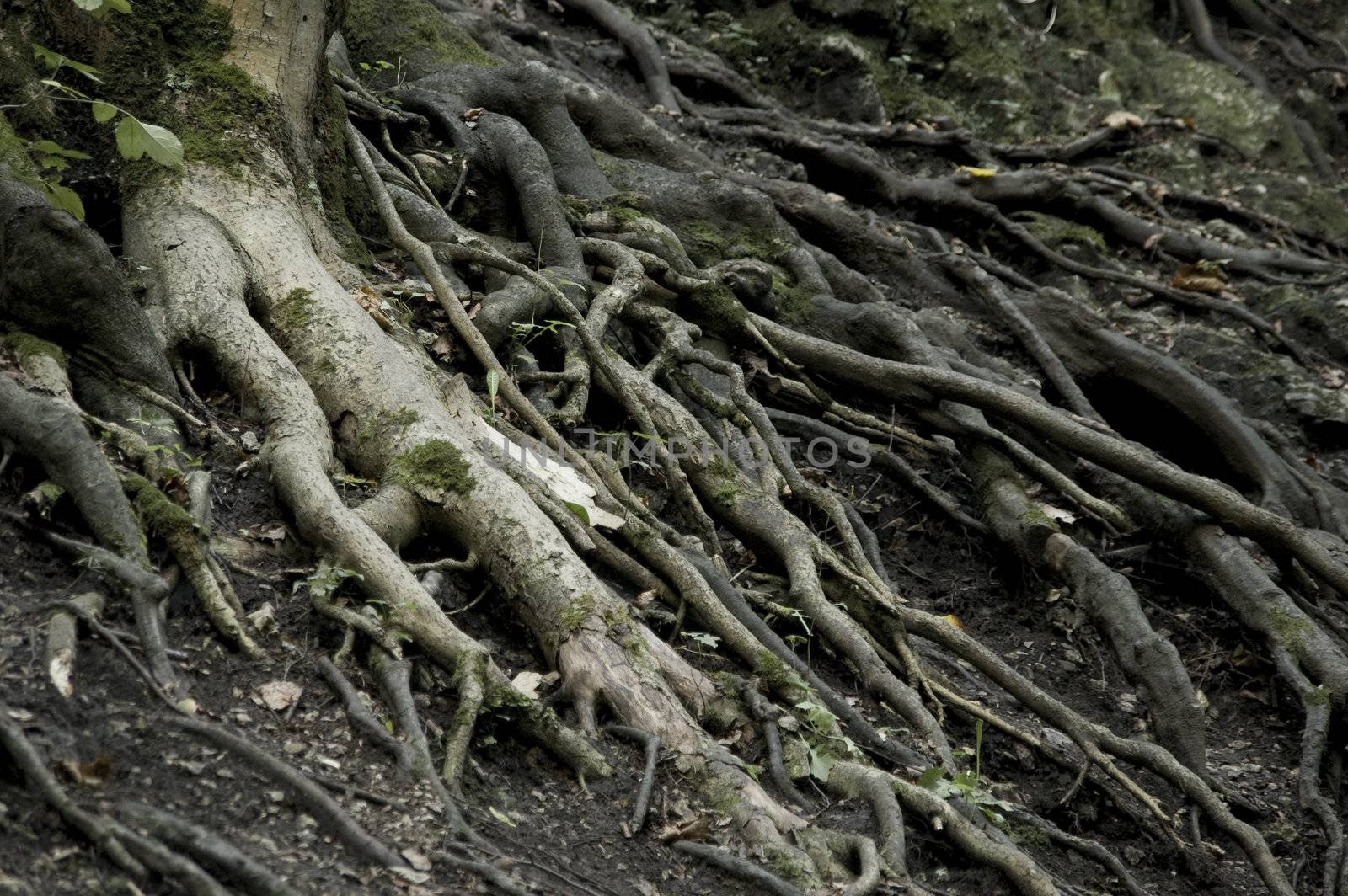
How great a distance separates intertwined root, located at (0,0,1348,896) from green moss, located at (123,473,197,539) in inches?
0.5

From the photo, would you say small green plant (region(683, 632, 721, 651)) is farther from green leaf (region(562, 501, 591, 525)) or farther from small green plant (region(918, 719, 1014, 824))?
small green plant (region(918, 719, 1014, 824))

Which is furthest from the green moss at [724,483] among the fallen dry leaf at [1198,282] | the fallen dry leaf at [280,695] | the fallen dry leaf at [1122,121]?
the fallen dry leaf at [1122,121]

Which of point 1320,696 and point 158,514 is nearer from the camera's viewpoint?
point 158,514

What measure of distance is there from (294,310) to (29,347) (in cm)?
91

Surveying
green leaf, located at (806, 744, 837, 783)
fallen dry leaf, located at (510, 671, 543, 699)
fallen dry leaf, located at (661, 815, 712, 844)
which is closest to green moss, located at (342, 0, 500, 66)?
fallen dry leaf, located at (510, 671, 543, 699)

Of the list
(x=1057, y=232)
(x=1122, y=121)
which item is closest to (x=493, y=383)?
(x=1057, y=232)

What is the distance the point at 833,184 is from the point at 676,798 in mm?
6425

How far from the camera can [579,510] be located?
3916 millimetres

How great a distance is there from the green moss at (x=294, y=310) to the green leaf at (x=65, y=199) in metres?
0.69

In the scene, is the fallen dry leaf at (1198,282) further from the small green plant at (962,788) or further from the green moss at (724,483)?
the small green plant at (962,788)

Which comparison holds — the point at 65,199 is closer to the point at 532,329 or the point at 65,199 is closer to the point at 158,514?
the point at 158,514

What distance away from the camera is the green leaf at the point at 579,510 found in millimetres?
3898

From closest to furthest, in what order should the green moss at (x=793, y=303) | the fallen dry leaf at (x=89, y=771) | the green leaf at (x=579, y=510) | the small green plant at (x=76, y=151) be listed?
the fallen dry leaf at (x=89, y=771)
the small green plant at (x=76, y=151)
the green leaf at (x=579, y=510)
the green moss at (x=793, y=303)

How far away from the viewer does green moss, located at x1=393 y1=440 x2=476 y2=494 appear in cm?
358
